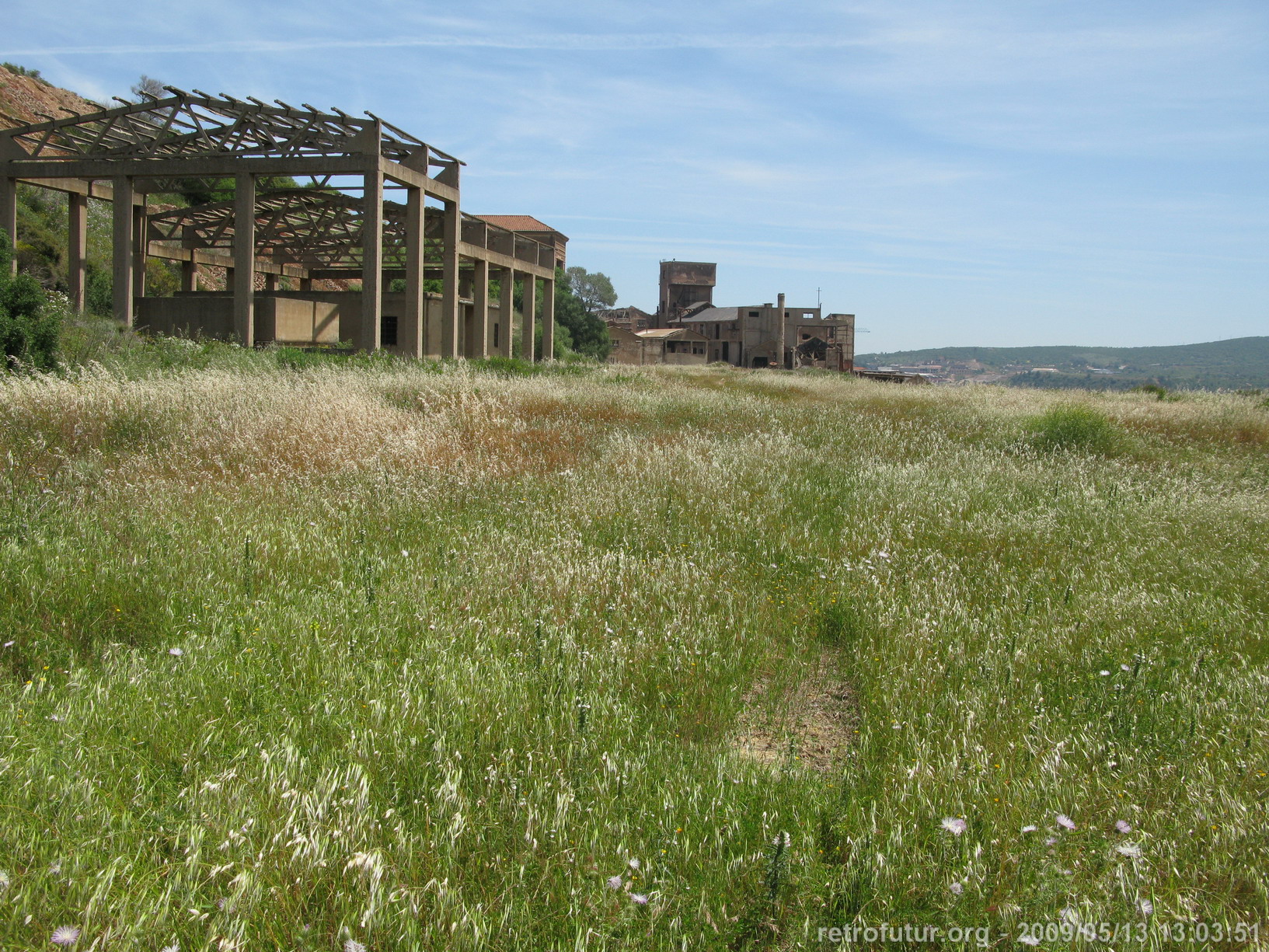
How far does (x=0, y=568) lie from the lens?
4.48 m

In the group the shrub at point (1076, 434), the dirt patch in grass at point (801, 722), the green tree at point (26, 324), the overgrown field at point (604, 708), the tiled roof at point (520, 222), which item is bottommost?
the dirt patch in grass at point (801, 722)

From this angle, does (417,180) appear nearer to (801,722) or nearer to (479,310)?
(479,310)

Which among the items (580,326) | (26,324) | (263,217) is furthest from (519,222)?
(26,324)

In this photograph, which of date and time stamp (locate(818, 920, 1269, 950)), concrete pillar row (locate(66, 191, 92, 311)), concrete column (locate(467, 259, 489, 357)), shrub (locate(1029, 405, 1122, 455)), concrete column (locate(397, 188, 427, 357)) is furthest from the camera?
concrete column (locate(467, 259, 489, 357))

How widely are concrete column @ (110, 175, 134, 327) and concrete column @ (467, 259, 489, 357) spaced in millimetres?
12164

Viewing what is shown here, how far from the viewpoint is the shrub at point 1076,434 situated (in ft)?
44.1

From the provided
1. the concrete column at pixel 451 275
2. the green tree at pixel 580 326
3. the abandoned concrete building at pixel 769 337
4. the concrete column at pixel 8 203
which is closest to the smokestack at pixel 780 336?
the abandoned concrete building at pixel 769 337

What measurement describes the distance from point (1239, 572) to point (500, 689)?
555 cm

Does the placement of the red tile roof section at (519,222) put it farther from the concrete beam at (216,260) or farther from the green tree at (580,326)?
the concrete beam at (216,260)

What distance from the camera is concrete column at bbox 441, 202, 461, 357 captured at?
28.8m

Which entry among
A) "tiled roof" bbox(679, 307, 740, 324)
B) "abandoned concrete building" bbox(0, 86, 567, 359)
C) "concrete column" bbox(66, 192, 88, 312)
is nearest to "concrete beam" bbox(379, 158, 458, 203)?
"abandoned concrete building" bbox(0, 86, 567, 359)

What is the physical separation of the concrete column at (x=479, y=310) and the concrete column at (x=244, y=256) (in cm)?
1019

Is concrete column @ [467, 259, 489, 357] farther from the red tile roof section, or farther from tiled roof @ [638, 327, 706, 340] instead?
tiled roof @ [638, 327, 706, 340]

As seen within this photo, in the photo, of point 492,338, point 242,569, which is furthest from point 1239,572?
point 492,338
